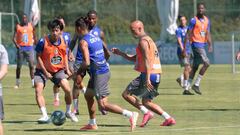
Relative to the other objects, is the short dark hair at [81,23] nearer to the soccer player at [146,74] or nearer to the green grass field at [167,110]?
the soccer player at [146,74]

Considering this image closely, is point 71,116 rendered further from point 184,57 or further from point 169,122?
point 184,57

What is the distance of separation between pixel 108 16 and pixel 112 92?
3229cm

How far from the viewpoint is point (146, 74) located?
655 inches

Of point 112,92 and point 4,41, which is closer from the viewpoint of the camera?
point 112,92

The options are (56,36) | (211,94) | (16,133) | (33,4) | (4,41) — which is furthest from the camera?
(4,41)

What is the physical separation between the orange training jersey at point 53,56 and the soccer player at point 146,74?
190cm

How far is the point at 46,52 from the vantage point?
18.4m

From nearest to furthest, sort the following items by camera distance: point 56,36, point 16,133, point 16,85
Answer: point 16,133, point 56,36, point 16,85

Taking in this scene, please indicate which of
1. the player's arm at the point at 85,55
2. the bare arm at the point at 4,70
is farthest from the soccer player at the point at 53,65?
the bare arm at the point at 4,70

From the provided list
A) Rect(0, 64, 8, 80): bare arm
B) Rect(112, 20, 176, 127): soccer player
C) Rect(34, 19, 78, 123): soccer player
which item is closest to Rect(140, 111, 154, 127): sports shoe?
Rect(112, 20, 176, 127): soccer player

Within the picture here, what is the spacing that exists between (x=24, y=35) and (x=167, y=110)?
10.3 m

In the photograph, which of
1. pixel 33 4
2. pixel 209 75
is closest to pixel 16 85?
pixel 209 75

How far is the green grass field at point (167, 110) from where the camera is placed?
16.2 metres

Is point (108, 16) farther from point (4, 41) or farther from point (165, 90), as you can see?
point (165, 90)
